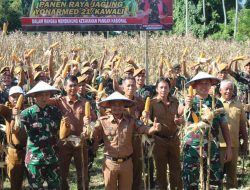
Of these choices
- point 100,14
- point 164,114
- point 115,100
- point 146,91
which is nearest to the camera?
point 115,100

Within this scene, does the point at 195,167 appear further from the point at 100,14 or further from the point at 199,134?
the point at 100,14

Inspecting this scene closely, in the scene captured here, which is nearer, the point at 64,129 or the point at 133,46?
the point at 64,129

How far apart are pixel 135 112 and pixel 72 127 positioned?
31.8 inches

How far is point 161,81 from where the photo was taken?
19.3 feet

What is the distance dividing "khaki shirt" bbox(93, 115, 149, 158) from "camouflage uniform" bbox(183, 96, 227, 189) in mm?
614

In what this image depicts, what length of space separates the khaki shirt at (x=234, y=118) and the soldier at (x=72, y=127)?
69.3 inches

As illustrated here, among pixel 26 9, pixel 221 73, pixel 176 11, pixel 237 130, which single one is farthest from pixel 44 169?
pixel 176 11

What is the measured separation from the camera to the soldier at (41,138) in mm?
5160

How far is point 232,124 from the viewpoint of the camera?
20.8 ft

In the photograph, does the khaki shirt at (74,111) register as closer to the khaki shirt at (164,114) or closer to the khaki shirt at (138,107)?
the khaki shirt at (138,107)

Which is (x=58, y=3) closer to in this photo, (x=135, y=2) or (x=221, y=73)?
(x=135, y=2)

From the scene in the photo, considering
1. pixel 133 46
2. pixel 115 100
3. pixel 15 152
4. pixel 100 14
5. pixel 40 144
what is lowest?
pixel 15 152

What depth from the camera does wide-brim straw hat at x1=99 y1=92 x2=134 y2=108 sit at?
5000 millimetres

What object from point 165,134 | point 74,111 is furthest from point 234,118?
point 74,111
